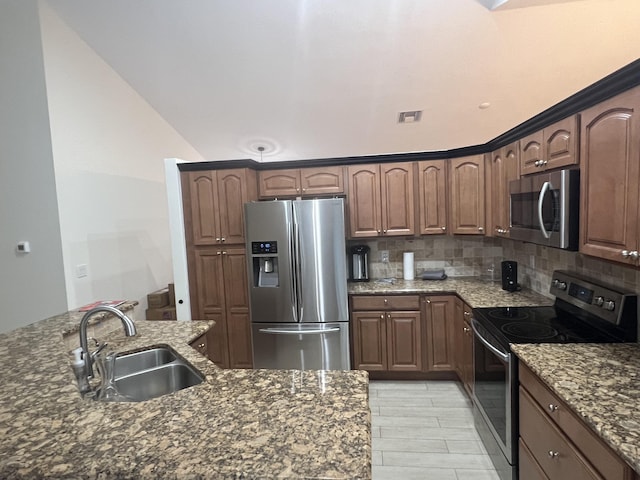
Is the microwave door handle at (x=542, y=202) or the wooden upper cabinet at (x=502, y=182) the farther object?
the wooden upper cabinet at (x=502, y=182)

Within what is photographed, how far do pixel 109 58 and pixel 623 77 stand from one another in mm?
4170

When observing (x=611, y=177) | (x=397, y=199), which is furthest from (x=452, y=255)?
(x=611, y=177)

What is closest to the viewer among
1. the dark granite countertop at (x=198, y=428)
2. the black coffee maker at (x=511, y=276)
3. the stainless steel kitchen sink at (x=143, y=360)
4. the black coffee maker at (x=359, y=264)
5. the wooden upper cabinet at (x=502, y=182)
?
the dark granite countertop at (x=198, y=428)

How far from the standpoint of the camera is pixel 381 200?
3332 millimetres

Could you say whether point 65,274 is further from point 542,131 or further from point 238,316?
point 542,131

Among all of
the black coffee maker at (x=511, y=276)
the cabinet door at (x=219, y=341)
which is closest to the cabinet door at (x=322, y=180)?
→ the cabinet door at (x=219, y=341)

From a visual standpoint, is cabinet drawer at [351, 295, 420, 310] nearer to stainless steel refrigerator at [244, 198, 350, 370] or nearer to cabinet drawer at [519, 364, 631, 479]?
stainless steel refrigerator at [244, 198, 350, 370]

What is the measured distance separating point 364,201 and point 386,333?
1.29 meters

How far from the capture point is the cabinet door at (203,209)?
3230 mm

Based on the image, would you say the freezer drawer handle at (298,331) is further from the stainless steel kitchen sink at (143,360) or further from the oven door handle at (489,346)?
the stainless steel kitchen sink at (143,360)

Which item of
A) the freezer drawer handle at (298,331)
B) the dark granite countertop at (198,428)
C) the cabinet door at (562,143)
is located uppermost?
the cabinet door at (562,143)

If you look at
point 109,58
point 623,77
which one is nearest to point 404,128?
point 623,77

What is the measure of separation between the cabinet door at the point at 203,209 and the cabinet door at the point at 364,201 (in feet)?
4.36

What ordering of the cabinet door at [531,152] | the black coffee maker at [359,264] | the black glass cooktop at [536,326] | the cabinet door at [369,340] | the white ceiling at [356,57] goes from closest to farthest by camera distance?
the black glass cooktop at [536,326]
the cabinet door at [531,152]
the white ceiling at [356,57]
the cabinet door at [369,340]
the black coffee maker at [359,264]
